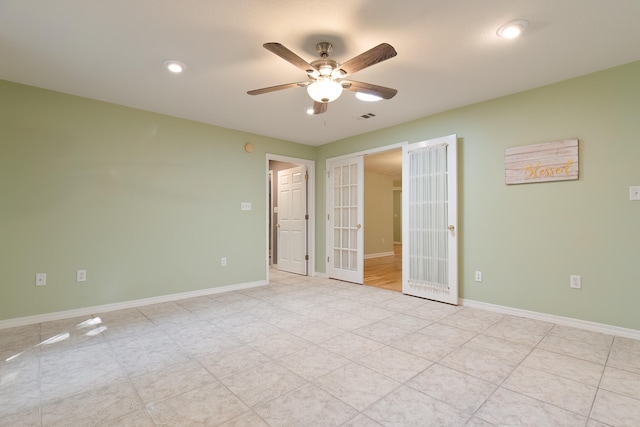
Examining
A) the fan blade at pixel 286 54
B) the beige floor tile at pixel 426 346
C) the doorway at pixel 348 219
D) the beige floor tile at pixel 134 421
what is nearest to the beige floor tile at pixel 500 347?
the beige floor tile at pixel 426 346

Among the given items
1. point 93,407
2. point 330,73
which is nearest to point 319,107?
point 330,73

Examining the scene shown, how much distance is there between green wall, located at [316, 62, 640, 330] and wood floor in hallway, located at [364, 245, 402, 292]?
4.51 ft

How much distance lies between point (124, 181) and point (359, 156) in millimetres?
3489

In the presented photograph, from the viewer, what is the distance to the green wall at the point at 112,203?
303cm

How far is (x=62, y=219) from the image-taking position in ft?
10.6

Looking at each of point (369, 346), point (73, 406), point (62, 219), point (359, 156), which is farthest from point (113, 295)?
Answer: point (359, 156)

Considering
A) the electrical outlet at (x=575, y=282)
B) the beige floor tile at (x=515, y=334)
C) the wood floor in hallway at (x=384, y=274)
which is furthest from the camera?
the wood floor in hallway at (x=384, y=274)

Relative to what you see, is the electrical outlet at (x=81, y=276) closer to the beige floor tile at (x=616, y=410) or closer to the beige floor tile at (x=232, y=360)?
the beige floor tile at (x=232, y=360)

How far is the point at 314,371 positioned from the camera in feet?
6.84

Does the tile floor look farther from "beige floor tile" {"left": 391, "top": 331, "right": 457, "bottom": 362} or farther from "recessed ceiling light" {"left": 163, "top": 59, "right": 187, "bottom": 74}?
"recessed ceiling light" {"left": 163, "top": 59, "right": 187, "bottom": 74}

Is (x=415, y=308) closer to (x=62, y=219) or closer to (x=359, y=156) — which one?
(x=359, y=156)

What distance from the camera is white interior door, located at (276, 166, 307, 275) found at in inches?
226

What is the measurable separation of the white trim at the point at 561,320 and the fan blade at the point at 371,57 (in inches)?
122

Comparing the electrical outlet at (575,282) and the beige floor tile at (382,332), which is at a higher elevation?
the electrical outlet at (575,282)
